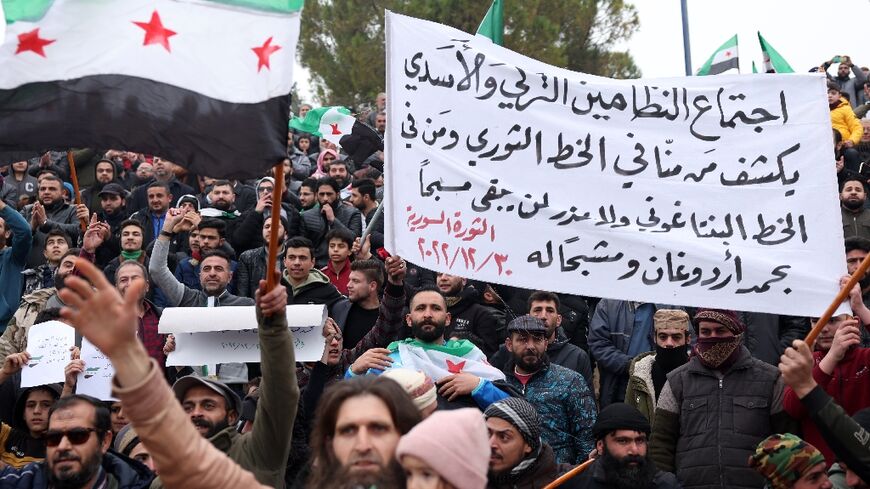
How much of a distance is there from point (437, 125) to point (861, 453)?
8.84ft

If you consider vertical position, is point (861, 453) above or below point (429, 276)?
below

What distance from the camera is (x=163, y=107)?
5.15m

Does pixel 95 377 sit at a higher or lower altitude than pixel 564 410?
higher

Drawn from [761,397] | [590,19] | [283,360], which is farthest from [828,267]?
[590,19]

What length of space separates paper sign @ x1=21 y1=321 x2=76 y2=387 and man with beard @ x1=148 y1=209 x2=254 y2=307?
1397 millimetres

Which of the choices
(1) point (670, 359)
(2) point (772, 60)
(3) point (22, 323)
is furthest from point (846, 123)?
(3) point (22, 323)

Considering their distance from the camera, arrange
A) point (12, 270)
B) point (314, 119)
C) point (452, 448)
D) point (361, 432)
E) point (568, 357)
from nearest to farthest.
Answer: point (452, 448) → point (361, 432) → point (568, 357) → point (12, 270) → point (314, 119)

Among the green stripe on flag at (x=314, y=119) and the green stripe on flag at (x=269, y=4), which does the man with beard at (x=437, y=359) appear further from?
the green stripe on flag at (x=314, y=119)

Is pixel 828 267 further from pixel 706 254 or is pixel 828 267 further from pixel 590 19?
pixel 590 19

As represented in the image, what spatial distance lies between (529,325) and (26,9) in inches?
157

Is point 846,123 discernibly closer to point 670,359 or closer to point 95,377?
point 670,359

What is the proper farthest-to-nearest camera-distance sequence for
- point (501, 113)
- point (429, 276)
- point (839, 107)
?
Result: point (839, 107), point (429, 276), point (501, 113)

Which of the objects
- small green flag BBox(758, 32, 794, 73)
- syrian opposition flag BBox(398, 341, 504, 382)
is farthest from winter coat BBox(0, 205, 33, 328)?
small green flag BBox(758, 32, 794, 73)

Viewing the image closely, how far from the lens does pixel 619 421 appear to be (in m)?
6.87
